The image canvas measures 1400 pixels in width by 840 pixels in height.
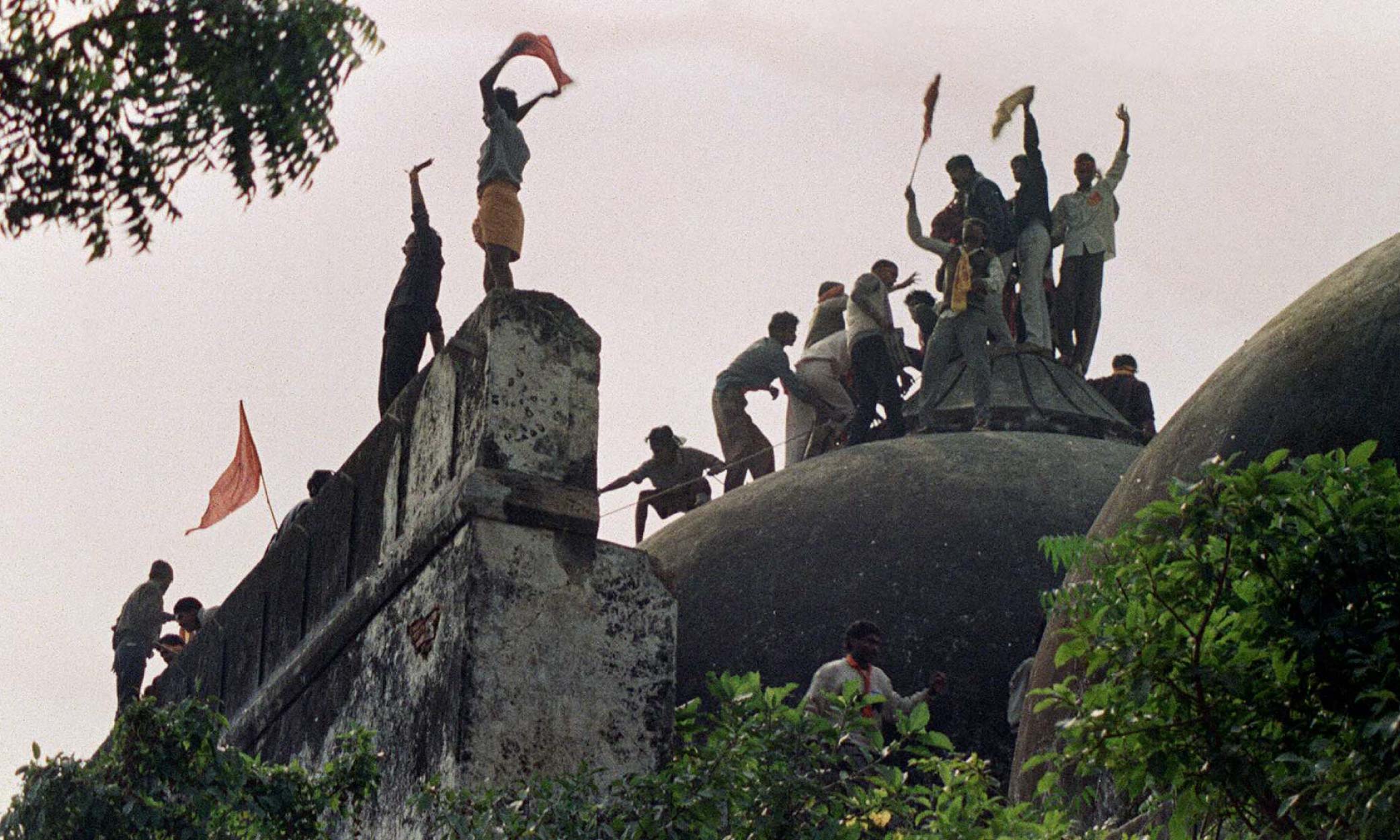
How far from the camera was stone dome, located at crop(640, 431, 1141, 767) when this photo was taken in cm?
1182

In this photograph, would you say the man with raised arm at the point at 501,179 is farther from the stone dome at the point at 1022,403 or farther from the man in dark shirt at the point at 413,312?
the stone dome at the point at 1022,403

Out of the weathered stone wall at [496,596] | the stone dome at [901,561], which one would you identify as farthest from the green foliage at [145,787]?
the stone dome at [901,561]

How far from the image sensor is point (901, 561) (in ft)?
40.7

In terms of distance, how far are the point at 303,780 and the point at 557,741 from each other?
79cm

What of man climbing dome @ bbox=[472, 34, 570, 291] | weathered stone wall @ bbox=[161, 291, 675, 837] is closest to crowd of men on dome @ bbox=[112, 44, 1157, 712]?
man climbing dome @ bbox=[472, 34, 570, 291]

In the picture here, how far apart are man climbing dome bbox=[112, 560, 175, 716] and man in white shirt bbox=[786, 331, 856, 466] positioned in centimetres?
352

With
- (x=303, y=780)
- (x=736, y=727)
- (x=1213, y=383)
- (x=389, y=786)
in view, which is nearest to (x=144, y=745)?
(x=303, y=780)

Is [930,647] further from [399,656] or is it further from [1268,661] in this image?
[1268,661]

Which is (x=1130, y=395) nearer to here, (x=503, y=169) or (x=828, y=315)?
(x=828, y=315)

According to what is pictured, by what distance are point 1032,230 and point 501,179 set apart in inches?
207

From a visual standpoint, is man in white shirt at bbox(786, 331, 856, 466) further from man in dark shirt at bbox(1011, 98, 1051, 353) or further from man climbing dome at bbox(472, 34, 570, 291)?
man climbing dome at bbox(472, 34, 570, 291)

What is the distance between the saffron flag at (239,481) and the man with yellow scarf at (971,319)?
3.69 meters

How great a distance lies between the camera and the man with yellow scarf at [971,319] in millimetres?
14531

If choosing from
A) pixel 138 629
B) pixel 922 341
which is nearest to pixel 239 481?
pixel 138 629
